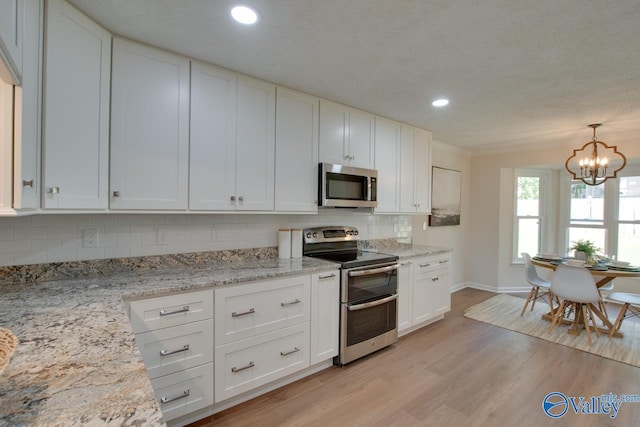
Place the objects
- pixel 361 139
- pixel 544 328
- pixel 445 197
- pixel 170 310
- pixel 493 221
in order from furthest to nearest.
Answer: pixel 493 221, pixel 445 197, pixel 544 328, pixel 361 139, pixel 170 310

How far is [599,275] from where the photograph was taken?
127 inches

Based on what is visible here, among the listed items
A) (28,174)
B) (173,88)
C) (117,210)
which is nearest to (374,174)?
(173,88)

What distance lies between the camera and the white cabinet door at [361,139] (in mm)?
3076

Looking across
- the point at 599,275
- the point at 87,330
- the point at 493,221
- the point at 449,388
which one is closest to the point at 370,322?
the point at 449,388

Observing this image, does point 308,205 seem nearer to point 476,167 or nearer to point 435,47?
point 435,47

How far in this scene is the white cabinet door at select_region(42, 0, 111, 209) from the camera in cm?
146

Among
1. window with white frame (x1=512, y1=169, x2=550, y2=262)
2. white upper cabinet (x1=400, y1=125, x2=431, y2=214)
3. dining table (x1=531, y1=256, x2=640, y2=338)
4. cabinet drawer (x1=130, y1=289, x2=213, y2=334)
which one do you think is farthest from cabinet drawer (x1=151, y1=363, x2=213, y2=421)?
window with white frame (x1=512, y1=169, x2=550, y2=262)

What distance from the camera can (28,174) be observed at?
131 centimetres

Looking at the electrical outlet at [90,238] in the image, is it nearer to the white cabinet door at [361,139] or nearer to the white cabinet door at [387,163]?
the white cabinet door at [361,139]

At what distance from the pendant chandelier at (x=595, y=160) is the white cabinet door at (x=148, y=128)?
4362 millimetres

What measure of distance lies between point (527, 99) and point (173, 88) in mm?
2980

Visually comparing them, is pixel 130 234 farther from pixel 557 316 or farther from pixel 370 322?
pixel 557 316

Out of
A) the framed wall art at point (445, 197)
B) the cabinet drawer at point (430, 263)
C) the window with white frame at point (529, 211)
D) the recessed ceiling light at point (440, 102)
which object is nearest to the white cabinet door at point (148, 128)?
the recessed ceiling light at point (440, 102)

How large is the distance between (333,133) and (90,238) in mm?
2107
